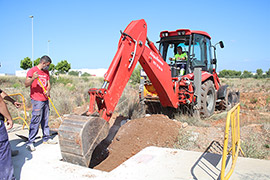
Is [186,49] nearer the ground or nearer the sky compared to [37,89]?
nearer the sky

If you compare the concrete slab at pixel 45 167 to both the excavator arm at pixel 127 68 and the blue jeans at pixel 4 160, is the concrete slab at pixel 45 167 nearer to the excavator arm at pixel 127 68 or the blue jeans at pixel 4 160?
the blue jeans at pixel 4 160

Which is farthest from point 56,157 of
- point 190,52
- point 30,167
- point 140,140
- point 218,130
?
point 190,52

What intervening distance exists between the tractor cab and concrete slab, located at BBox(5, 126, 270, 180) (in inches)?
143

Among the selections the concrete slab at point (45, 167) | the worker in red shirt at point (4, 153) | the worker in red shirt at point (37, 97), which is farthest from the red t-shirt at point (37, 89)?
the worker in red shirt at point (4, 153)

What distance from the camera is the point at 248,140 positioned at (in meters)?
5.30

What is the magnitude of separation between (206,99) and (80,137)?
511 cm

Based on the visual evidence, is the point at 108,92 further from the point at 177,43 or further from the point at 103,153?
the point at 177,43

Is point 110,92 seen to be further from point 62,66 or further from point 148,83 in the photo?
point 62,66

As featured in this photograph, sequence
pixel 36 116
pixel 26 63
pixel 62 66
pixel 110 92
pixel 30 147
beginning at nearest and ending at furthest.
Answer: pixel 110 92 → pixel 30 147 → pixel 36 116 → pixel 26 63 → pixel 62 66

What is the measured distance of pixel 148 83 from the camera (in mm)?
7375

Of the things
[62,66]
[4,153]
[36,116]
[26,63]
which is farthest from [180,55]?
[62,66]

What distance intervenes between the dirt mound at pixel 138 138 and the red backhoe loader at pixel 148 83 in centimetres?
86

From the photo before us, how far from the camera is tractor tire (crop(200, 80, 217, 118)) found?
715 centimetres

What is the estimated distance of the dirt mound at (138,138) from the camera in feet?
16.2
